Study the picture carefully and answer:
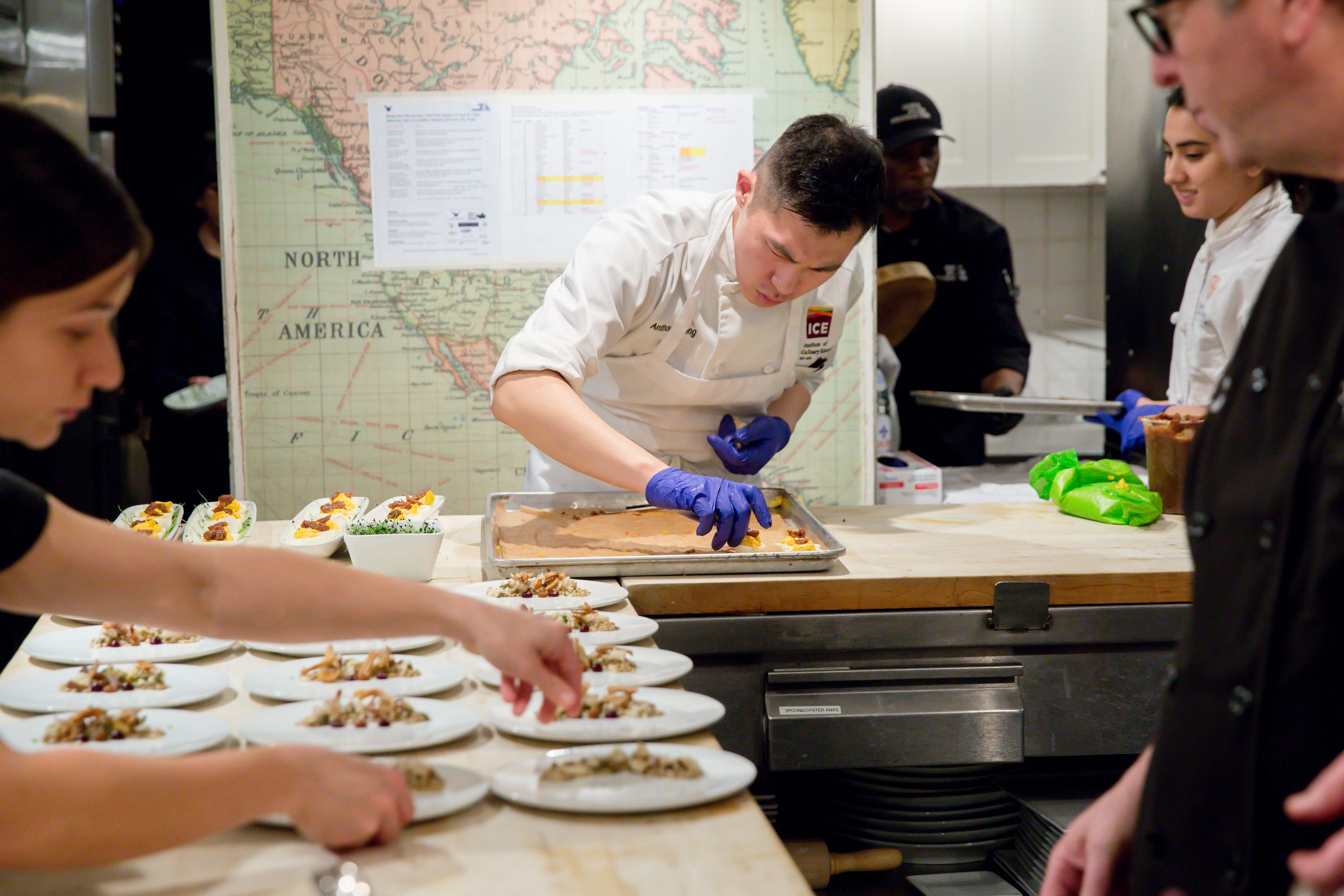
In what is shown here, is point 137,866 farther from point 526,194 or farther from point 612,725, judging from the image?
point 526,194

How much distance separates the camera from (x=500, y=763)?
1.21 meters

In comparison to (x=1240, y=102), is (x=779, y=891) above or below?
below

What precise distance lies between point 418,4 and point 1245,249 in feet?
7.45

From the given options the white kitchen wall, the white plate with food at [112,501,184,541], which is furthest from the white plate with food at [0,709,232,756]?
the white kitchen wall

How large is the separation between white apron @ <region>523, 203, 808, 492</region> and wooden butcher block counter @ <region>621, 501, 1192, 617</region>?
51 cm

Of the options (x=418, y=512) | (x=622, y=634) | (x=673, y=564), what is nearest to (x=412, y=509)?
(x=418, y=512)

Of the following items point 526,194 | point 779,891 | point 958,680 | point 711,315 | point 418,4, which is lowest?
point 958,680

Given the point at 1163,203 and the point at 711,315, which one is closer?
the point at 711,315

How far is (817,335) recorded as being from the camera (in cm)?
272

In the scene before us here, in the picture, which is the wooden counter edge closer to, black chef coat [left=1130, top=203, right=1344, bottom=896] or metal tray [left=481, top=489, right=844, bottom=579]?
metal tray [left=481, top=489, right=844, bottom=579]

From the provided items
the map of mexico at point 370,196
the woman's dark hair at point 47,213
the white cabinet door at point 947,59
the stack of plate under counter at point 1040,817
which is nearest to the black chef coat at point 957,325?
the white cabinet door at point 947,59

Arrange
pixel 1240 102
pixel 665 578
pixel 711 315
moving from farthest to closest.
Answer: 1. pixel 711 315
2. pixel 665 578
3. pixel 1240 102

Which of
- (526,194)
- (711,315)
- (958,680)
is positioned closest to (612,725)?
(958,680)

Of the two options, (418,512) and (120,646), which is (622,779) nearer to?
(120,646)
